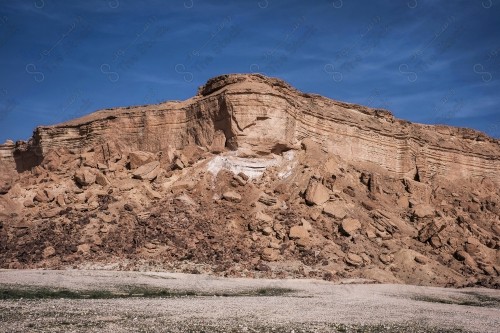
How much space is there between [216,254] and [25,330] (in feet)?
49.0

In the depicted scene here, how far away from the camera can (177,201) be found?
94.4 ft

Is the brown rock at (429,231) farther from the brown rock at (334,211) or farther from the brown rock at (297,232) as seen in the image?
the brown rock at (297,232)

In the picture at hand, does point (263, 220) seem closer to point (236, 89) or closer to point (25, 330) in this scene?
point (236, 89)

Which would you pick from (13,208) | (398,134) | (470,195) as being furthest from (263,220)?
(470,195)

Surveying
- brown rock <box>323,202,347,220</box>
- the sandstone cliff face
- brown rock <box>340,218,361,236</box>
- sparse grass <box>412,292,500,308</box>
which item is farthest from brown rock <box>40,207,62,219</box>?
sparse grass <box>412,292,500,308</box>

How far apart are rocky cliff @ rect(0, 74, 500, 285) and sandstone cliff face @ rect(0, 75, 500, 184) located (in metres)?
0.11

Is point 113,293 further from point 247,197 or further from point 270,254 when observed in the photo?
point 247,197

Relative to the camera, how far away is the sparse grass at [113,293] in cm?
1733

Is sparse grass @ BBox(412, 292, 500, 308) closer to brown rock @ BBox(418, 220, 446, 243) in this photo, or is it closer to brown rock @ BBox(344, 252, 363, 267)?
brown rock @ BBox(344, 252, 363, 267)

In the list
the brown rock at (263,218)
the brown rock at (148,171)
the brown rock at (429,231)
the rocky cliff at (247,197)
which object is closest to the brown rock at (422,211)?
the rocky cliff at (247,197)

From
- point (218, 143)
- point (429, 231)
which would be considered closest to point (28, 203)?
point (218, 143)

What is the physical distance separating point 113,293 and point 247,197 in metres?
12.1

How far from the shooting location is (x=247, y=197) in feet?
97.8

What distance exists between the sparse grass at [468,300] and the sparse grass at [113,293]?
18.8 ft
